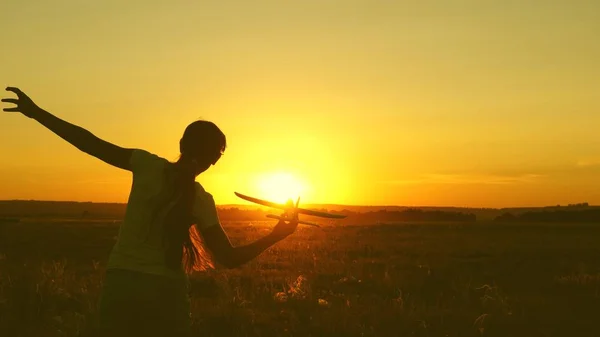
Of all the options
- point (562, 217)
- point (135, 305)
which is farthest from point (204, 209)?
point (562, 217)

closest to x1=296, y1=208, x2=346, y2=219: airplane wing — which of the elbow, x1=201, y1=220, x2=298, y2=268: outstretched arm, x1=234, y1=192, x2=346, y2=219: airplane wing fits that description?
x1=234, y1=192, x2=346, y2=219: airplane wing

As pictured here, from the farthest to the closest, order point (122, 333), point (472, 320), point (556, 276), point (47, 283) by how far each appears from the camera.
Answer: point (556, 276)
point (47, 283)
point (472, 320)
point (122, 333)

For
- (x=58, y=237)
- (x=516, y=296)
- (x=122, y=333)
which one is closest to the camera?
(x=122, y=333)

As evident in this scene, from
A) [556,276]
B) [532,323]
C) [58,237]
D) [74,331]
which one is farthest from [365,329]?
[58,237]

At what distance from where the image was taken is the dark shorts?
314 cm

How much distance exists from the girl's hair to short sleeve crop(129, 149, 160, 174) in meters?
0.08

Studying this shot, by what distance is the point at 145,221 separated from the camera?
3.21 m

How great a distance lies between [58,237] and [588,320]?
28418mm

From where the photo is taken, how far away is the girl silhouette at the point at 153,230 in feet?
10.3

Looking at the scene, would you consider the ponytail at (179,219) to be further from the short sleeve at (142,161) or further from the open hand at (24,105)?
the open hand at (24,105)

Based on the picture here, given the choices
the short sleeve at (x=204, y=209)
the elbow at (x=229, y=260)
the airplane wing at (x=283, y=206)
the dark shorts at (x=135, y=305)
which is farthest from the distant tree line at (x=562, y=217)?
the dark shorts at (x=135, y=305)

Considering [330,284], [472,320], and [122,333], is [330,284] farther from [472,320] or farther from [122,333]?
[122,333]

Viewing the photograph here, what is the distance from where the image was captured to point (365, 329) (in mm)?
7918

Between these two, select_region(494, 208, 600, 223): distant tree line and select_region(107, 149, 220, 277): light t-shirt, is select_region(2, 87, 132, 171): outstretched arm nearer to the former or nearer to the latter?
select_region(107, 149, 220, 277): light t-shirt
